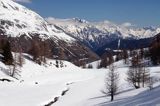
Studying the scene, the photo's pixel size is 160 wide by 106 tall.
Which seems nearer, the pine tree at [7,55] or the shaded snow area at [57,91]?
the shaded snow area at [57,91]

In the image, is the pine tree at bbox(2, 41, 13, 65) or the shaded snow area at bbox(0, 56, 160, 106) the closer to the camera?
the shaded snow area at bbox(0, 56, 160, 106)

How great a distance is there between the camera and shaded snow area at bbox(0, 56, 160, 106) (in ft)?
233

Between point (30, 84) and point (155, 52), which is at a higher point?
point (155, 52)

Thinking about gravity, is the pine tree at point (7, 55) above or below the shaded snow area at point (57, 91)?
above

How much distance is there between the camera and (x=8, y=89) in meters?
104

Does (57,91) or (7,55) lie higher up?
(7,55)

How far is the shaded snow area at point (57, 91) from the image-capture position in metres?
70.9

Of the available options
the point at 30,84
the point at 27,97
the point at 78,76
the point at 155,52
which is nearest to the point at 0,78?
the point at 30,84

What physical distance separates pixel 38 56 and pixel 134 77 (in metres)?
74.4

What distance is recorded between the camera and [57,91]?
109m

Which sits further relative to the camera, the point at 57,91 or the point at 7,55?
the point at 7,55

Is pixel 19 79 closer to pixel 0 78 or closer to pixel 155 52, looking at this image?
pixel 0 78

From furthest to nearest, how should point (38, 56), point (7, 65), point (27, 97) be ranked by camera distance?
point (38, 56) → point (7, 65) → point (27, 97)

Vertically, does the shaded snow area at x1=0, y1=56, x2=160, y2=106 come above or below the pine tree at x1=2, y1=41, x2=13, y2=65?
below
